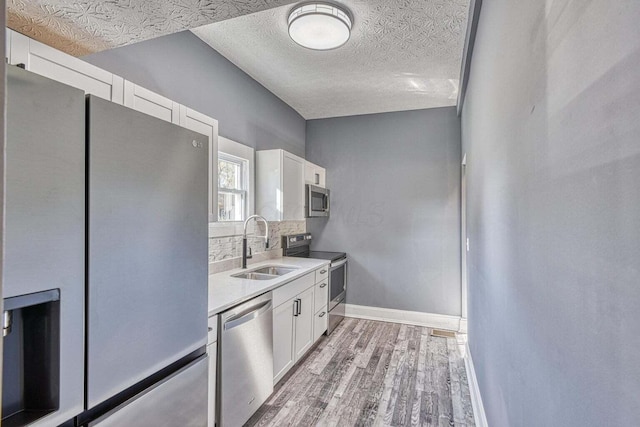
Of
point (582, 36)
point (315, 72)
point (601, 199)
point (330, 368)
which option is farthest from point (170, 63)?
point (330, 368)

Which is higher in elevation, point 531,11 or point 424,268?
point 531,11

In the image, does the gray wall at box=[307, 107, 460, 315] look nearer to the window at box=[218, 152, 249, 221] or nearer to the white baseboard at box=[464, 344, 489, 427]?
the white baseboard at box=[464, 344, 489, 427]

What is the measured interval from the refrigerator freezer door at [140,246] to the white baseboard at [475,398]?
69.3 inches

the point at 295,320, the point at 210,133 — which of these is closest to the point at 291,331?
the point at 295,320

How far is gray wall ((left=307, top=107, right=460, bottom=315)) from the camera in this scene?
3891mm

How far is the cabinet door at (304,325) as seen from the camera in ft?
9.09

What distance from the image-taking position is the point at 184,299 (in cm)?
Answer: 133

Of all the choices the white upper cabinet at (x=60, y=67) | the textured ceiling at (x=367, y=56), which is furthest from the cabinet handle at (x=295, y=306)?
the textured ceiling at (x=367, y=56)

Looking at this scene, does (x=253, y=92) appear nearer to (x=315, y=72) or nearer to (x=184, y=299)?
(x=315, y=72)

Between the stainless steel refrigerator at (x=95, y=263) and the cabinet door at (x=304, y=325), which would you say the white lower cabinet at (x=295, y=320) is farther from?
the stainless steel refrigerator at (x=95, y=263)

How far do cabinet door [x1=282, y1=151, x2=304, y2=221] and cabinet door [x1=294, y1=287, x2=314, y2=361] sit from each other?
0.83m

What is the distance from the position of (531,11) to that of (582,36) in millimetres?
398

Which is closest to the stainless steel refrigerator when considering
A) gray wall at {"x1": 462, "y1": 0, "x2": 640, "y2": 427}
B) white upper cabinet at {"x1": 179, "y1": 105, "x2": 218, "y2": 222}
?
white upper cabinet at {"x1": 179, "y1": 105, "x2": 218, "y2": 222}

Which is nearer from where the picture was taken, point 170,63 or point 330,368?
point 170,63
